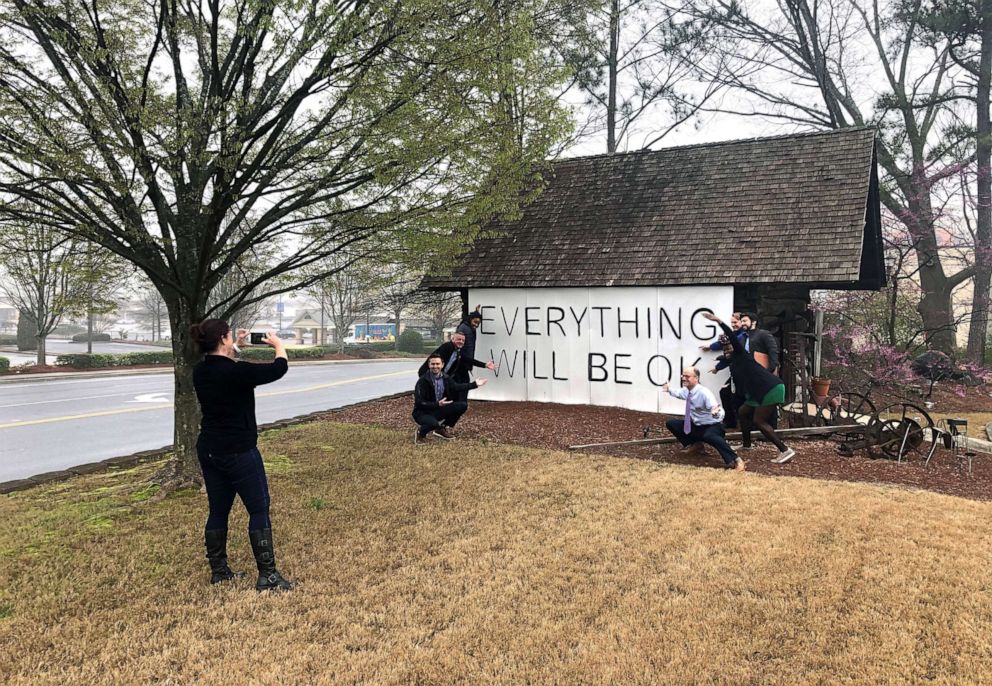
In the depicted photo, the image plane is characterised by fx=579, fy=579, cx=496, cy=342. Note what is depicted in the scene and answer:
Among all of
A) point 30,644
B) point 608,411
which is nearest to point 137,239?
point 30,644

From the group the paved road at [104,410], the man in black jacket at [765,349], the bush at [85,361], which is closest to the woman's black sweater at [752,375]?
the man in black jacket at [765,349]

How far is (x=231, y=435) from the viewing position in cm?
406

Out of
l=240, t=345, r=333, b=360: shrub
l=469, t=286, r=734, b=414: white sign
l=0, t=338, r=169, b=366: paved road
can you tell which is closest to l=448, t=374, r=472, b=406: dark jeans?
l=469, t=286, r=734, b=414: white sign

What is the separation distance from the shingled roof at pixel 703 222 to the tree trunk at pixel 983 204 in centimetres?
707

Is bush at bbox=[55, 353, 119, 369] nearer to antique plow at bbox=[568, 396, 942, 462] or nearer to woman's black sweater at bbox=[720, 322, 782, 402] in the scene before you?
antique plow at bbox=[568, 396, 942, 462]

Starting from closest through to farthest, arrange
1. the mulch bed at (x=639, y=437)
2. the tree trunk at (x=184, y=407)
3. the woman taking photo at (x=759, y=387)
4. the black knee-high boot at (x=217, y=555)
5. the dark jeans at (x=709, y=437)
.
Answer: the black knee-high boot at (x=217, y=555) → the tree trunk at (x=184, y=407) → the mulch bed at (x=639, y=437) → the dark jeans at (x=709, y=437) → the woman taking photo at (x=759, y=387)

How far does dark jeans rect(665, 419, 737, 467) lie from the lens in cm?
743

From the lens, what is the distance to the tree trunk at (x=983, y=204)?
18.0 meters

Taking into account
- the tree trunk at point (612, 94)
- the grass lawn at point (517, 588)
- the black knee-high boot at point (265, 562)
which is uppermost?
the tree trunk at point (612, 94)

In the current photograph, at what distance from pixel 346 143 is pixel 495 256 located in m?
7.20

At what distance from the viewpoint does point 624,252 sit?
40.2 ft

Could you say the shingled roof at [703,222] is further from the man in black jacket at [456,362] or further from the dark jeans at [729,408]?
the man in black jacket at [456,362]

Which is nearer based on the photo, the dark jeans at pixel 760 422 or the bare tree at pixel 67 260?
the bare tree at pixel 67 260

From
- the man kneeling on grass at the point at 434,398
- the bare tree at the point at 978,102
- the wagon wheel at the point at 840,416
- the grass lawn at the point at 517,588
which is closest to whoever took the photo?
the grass lawn at the point at 517,588
